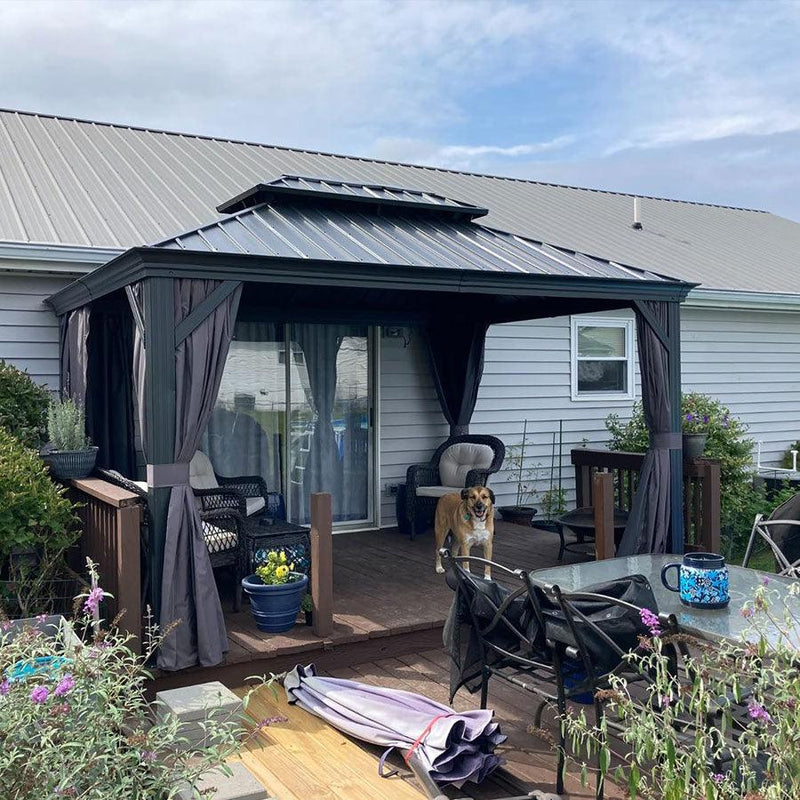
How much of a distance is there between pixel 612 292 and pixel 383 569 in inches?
106

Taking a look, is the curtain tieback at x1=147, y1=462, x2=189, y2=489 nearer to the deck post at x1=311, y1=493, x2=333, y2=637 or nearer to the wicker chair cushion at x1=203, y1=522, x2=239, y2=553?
the deck post at x1=311, y1=493, x2=333, y2=637

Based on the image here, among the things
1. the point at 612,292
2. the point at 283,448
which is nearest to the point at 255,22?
the point at 283,448

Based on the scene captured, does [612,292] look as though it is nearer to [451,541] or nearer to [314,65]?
[451,541]

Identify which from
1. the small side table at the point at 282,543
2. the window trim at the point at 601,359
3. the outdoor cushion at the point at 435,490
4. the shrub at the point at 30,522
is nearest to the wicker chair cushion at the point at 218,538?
the small side table at the point at 282,543

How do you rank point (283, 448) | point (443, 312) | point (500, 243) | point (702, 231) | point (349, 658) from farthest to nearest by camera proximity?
point (702, 231), point (443, 312), point (283, 448), point (500, 243), point (349, 658)

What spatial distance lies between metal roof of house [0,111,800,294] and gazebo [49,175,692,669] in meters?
1.16

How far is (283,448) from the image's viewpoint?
7.32 metres

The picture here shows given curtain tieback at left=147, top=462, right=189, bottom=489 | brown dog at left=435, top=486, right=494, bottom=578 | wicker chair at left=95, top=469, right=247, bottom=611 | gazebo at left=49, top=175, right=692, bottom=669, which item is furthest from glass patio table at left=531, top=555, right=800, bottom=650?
wicker chair at left=95, top=469, right=247, bottom=611

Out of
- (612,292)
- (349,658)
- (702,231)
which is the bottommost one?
(349,658)

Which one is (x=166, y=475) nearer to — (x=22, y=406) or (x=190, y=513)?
(x=190, y=513)

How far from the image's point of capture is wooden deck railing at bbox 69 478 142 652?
4027mm

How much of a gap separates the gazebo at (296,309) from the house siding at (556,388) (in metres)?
0.35

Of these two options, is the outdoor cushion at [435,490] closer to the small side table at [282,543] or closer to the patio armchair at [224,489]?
the patio armchair at [224,489]

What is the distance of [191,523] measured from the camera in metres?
4.21
